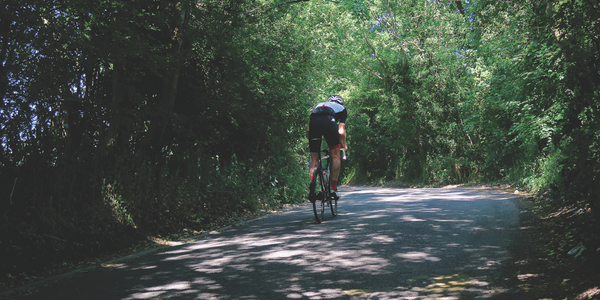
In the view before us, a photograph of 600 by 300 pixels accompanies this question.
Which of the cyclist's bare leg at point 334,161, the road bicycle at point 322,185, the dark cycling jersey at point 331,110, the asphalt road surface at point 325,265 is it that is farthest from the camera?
the cyclist's bare leg at point 334,161

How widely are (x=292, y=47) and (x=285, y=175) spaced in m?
3.69

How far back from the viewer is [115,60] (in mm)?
7625

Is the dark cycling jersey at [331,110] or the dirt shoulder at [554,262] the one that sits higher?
the dark cycling jersey at [331,110]

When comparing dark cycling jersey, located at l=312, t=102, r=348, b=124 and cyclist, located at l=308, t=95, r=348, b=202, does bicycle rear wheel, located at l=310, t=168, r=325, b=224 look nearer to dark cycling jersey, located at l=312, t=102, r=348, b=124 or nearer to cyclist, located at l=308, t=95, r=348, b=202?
cyclist, located at l=308, t=95, r=348, b=202

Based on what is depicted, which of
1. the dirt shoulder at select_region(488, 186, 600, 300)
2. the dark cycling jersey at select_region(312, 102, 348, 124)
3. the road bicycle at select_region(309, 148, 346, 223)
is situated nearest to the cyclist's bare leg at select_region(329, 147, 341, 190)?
the road bicycle at select_region(309, 148, 346, 223)

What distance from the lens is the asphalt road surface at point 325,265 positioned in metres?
4.55

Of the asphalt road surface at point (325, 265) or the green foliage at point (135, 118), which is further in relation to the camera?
the green foliage at point (135, 118)

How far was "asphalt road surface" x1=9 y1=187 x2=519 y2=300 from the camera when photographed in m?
4.55

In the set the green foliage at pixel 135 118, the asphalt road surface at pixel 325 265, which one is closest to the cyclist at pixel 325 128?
the asphalt road surface at pixel 325 265

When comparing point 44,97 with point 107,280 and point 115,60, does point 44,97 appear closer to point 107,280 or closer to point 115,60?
point 115,60

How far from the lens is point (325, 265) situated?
5477 mm

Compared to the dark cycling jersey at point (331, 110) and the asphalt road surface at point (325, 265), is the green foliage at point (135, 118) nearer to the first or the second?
the asphalt road surface at point (325, 265)

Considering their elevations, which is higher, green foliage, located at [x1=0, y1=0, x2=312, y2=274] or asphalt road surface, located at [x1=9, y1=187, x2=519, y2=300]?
green foliage, located at [x1=0, y1=0, x2=312, y2=274]

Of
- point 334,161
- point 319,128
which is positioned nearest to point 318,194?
point 334,161
